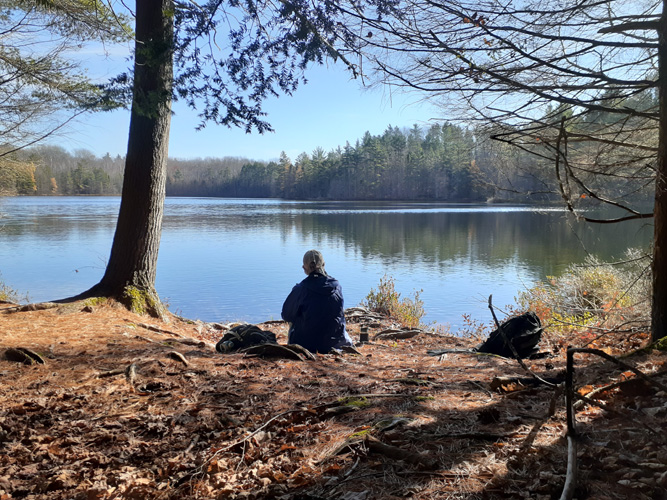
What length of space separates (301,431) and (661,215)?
3973 mm

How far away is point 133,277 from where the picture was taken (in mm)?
6961

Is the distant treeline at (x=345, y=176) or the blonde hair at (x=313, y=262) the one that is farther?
the distant treeline at (x=345, y=176)

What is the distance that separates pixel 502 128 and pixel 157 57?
170 inches

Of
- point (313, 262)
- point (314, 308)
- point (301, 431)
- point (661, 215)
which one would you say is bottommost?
point (301, 431)

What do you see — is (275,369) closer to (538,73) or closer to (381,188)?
(538,73)

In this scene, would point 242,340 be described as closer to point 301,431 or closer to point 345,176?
point 301,431

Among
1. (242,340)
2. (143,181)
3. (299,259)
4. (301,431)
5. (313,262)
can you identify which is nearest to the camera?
(301,431)

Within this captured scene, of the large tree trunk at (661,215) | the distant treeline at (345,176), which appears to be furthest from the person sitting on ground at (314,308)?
the distant treeline at (345,176)

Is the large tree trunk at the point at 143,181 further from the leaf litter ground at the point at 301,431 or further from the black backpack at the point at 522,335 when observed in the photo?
the black backpack at the point at 522,335

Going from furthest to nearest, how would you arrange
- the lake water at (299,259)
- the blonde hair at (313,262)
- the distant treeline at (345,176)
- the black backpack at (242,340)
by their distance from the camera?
the distant treeline at (345,176)
the lake water at (299,259)
the blonde hair at (313,262)
the black backpack at (242,340)

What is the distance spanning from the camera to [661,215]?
4.70 metres

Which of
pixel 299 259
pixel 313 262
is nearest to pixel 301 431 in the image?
pixel 313 262

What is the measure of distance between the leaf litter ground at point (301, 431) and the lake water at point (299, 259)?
164 inches

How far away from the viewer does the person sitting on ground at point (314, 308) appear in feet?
18.6
